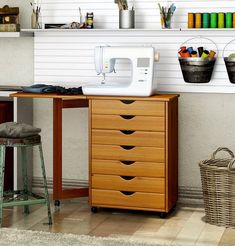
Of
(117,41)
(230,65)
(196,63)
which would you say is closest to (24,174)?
(117,41)

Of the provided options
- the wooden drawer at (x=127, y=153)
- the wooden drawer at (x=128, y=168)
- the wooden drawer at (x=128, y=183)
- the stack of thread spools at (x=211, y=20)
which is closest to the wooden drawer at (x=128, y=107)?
the wooden drawer at (x=127, y=153)

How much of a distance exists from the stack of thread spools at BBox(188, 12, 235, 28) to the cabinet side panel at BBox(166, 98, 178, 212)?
60cm

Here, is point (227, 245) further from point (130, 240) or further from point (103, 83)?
point (103, 83)

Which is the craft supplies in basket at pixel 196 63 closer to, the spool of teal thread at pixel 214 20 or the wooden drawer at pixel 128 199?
the spool of teal thread at pixel 214 20

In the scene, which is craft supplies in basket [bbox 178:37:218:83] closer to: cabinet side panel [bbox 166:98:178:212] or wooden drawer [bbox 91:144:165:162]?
cabinet side panel [bbox 166:98:178:212]

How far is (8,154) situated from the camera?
564cm

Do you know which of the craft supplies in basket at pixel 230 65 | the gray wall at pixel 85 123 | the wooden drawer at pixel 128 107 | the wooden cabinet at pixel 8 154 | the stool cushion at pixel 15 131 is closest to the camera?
the stool cushion at pixel 15 131

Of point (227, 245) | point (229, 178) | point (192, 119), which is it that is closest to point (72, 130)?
point (192, 119)

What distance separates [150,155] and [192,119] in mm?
620

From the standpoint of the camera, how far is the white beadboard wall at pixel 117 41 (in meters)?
A: 5.36

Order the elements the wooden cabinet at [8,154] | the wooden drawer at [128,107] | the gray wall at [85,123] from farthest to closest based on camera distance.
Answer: the wooden cabinet at [8,154] < the gray wall at [85,123] < the wooden drawer at [128,107]

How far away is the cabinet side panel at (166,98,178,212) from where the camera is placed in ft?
16.5

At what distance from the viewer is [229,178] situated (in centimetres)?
483

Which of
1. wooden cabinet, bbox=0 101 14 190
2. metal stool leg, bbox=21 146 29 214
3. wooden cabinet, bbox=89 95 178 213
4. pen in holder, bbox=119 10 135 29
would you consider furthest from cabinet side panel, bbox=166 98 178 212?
wooden cabinet, bbox=0 101 14 190
